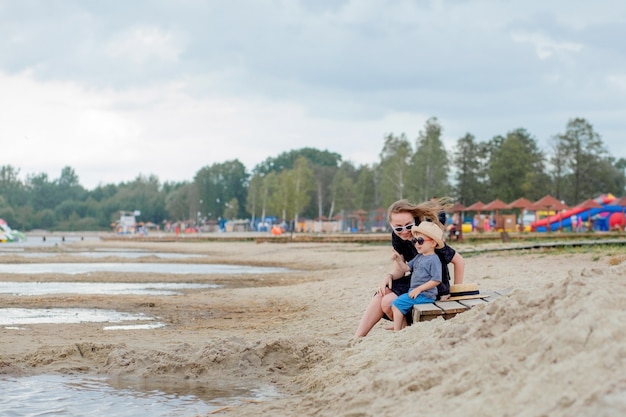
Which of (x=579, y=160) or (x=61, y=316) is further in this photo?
(x=579, y=160)

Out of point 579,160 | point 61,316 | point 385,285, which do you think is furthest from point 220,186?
point 385,285

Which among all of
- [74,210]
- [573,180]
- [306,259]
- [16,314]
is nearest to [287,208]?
[573,180]

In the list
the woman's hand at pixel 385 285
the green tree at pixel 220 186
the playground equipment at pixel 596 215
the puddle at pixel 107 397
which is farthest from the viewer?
the green tree at pixel 220 186

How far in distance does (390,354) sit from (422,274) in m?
1.45

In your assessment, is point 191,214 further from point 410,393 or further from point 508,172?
point 410,393

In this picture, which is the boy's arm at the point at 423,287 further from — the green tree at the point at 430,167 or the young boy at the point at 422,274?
the green tree at the point at 430,167

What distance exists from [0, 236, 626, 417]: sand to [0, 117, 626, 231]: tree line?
41.3 metres

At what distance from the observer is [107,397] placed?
7.05m

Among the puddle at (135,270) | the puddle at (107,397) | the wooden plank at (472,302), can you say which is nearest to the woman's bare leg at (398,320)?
the wooden plank at (472,302)

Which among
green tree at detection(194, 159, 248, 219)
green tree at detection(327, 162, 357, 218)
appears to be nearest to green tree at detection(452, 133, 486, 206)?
green tree at detection(327, 162, 357, 218)

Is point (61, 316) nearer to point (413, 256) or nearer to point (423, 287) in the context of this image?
point (413, 256)

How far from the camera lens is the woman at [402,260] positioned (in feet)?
25.8

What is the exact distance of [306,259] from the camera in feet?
114

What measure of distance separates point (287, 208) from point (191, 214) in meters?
49.2
